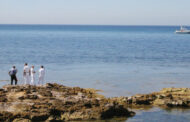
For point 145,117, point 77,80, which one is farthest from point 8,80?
point 145,117

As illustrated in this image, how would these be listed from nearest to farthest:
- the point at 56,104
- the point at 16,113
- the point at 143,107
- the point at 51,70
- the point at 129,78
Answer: the point at 16,113 < the point at 56,104 < the point at 143,107 < the point at 129,78 < the point at 51,70

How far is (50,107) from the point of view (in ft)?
68.3

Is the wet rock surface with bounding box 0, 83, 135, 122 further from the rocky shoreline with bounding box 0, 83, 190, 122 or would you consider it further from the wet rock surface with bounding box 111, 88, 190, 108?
the wet rock surface with bounding box 111, 88, 190, 108

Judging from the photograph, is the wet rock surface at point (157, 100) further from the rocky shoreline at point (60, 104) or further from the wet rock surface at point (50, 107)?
the wet rock surface at point (50, 107)

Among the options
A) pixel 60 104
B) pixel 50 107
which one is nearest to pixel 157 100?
pixel 60 104

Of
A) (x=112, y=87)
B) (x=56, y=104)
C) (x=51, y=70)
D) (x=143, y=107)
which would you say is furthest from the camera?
(x=51, y=70)

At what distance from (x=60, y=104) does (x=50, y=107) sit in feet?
2.53

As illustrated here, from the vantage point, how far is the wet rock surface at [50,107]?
65.5 ft

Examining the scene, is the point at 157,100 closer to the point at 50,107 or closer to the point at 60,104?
the point at 60,104

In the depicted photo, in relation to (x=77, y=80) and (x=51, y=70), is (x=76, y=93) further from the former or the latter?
(x=51, y=70)

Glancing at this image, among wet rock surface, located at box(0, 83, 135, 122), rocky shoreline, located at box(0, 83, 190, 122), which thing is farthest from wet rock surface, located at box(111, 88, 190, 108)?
wet rock surface, located at box(0, 83, 135, 122)

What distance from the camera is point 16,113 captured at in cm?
1983

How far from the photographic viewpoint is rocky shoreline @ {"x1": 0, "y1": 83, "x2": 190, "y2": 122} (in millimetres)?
20188

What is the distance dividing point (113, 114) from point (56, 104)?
3537mm
